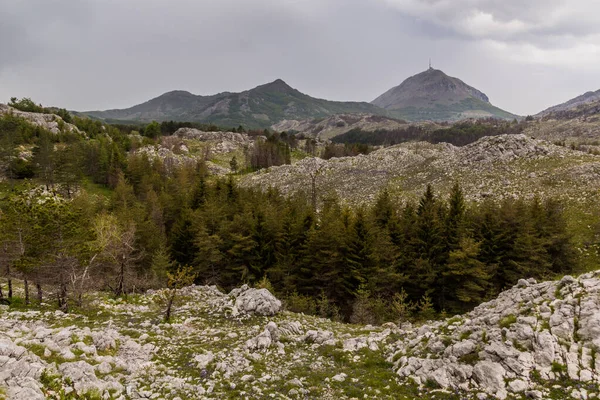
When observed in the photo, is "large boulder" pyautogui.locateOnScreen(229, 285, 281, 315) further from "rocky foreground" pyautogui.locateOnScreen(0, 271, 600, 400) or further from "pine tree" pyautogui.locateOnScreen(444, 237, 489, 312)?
"pine tree" pyautogui.locateOnScreen(444, 237, 489, 312)

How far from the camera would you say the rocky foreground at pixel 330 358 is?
499 inches

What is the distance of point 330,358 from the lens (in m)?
18.3

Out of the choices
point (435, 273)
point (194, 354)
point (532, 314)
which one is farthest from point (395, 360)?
point (435, 273)

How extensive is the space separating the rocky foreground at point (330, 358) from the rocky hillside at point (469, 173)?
57537mm

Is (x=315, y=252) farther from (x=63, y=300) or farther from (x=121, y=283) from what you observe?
(x=63, y=300)

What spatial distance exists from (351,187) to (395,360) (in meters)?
73.5

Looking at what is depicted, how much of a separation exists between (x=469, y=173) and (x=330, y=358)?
7511cm

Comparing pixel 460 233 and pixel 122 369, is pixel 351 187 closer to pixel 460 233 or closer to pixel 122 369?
pixel 460 233

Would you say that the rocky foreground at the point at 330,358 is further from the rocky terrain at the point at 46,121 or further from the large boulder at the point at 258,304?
the rocky terrain at the point at 46,121

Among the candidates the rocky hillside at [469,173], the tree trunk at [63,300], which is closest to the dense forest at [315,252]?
the tree trunk at [63,300]

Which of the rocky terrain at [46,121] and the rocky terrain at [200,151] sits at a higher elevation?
the rocky terrain at [46,121]

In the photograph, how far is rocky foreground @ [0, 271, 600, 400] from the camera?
12.7 m

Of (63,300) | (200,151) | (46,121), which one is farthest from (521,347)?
(46,121)

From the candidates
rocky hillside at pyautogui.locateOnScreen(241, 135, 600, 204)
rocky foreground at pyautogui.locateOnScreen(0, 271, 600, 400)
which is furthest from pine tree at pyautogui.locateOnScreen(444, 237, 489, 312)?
rocky hillside at pyautogui.locateOnScreen(241, 135, 600, 204)
